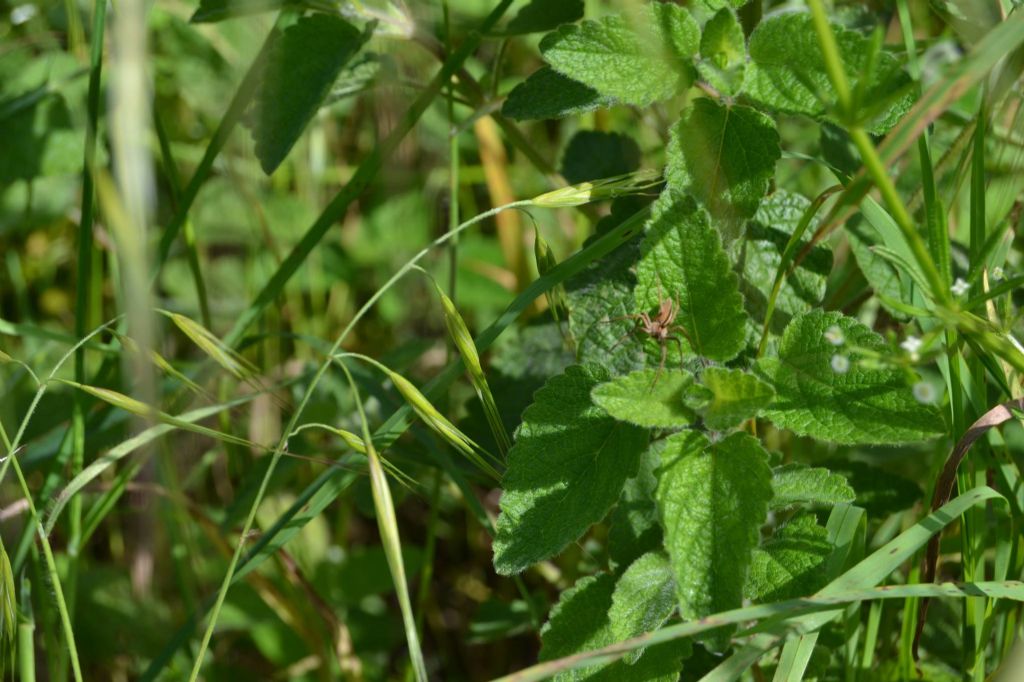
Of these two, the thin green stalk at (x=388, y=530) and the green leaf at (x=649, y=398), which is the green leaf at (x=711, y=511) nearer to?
the green leaf at (x=649, y=398)

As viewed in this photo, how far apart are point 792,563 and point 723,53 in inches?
22.2

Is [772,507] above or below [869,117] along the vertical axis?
below

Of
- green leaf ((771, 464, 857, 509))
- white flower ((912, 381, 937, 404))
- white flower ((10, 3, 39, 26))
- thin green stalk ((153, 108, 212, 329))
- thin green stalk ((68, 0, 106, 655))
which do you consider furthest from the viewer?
white flower ((10, 3, 39, 26))

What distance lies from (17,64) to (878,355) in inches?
70.8

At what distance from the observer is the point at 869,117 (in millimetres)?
819

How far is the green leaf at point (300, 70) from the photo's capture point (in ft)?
4.36

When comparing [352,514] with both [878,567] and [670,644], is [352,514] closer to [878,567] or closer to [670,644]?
[670,644]

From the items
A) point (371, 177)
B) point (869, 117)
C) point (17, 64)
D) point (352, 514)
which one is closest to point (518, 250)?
point (352, 514)

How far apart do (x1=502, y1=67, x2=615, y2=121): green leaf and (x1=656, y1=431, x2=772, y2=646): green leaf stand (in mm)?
447

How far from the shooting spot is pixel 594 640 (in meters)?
1.10

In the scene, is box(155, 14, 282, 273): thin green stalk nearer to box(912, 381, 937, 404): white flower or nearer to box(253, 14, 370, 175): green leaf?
box(253, 14, 370, 175): green leaf

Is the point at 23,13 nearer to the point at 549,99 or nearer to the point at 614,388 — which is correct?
the point at 549,99

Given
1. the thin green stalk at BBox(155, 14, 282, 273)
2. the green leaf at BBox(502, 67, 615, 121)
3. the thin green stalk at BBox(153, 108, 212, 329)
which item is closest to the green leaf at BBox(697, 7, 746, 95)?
the green leaf at BBox(502, 67, 615, 121)

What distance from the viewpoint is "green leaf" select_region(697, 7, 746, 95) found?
3.55ft
